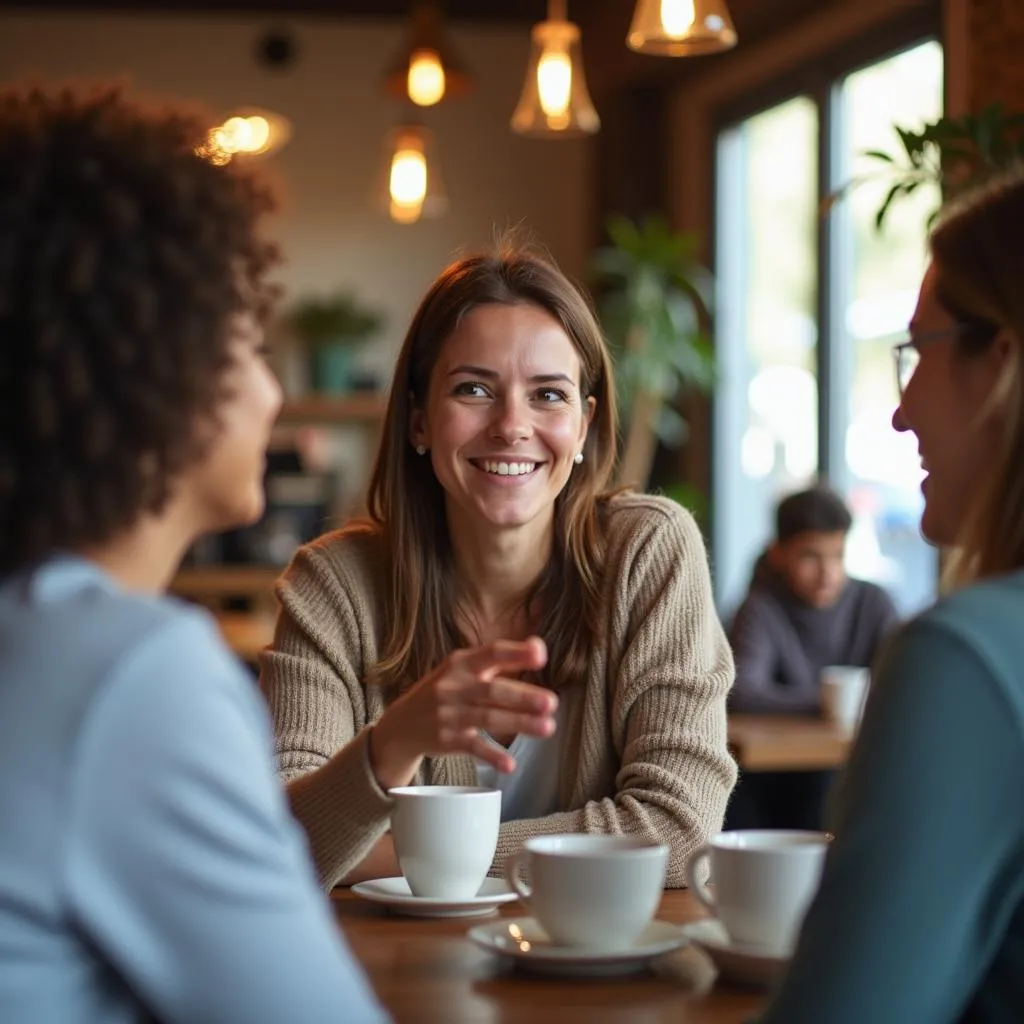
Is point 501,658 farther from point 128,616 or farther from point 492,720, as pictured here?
point 128,616

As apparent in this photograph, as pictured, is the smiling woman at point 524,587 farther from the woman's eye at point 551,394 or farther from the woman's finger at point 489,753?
the woman's finger at point 489,753

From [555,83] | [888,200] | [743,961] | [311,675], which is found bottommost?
[743,961]

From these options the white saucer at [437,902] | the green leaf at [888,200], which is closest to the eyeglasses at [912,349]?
the white saucer at [437,902]

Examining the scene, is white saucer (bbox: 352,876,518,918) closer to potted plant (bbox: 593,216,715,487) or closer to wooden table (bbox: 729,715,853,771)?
wooden table (bbox: 729,715,853,771)

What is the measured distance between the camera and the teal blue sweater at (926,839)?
985 mm

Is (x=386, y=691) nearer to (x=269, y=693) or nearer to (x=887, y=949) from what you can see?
(x=269, y=693)

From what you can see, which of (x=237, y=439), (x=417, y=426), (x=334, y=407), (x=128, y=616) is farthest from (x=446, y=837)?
(x=334, y=407)

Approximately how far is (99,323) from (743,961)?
2.19 feet

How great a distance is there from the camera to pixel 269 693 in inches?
77.7

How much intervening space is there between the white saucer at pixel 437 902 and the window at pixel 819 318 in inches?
151

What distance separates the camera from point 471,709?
1405mm

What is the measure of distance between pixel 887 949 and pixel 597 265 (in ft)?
19.2

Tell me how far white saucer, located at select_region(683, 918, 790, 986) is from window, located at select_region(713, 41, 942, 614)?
404 cm

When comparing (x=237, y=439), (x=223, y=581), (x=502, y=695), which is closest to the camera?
(x=237, y=439)
